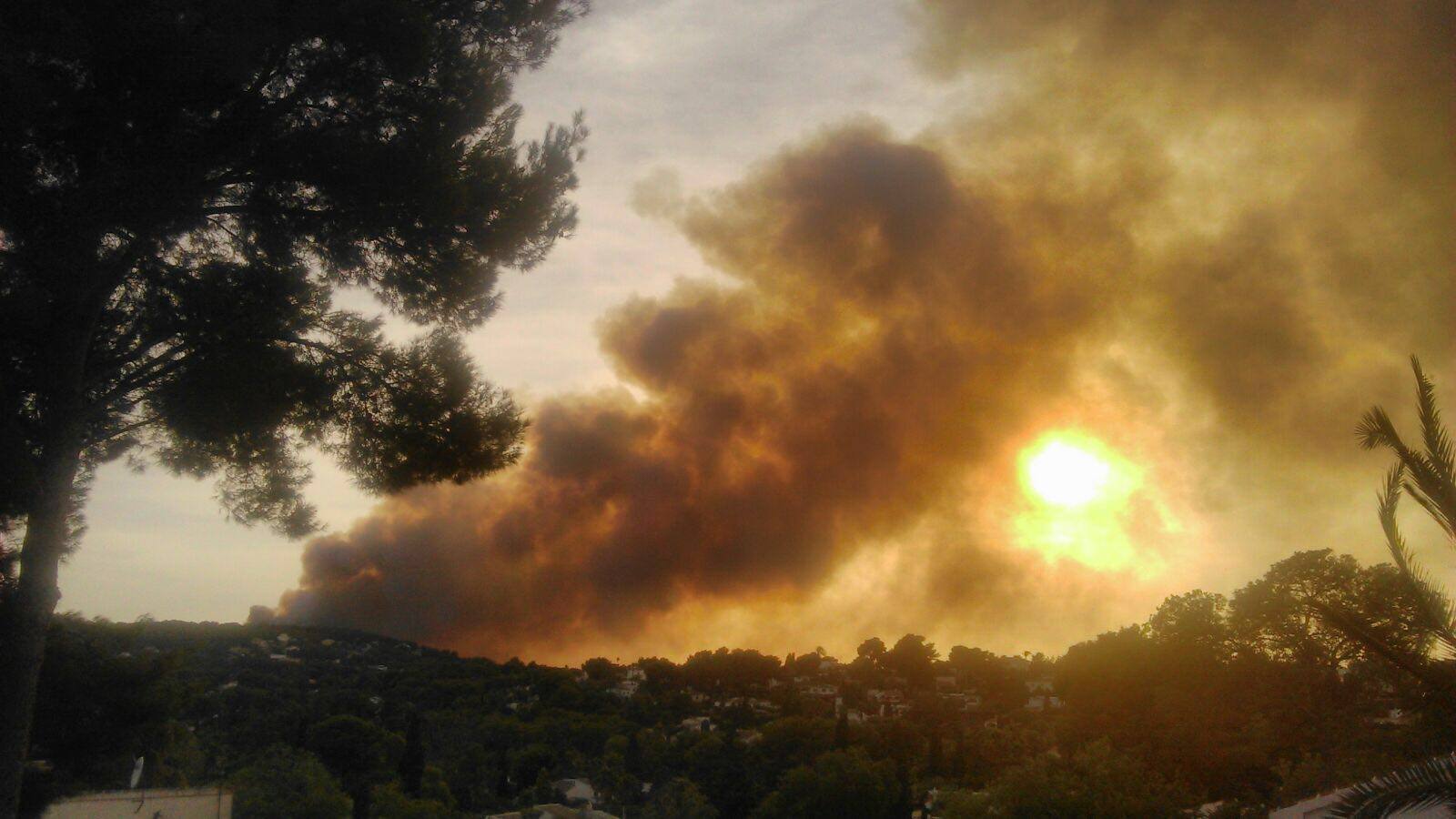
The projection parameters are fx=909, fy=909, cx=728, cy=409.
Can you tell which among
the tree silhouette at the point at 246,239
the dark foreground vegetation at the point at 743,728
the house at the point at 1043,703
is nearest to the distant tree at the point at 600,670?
the dark foreground vegetation at the point at 743,728

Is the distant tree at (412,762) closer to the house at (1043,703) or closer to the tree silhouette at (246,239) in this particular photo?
the tree silhouette at (246,239)

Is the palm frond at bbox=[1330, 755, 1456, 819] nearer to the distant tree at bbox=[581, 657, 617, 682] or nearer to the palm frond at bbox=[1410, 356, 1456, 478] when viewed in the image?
the palm frond at bbox=[1410, 356, 1456, 478]

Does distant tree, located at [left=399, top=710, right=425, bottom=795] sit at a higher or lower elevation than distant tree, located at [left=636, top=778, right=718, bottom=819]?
higher

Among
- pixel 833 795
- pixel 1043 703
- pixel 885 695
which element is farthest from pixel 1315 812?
pixel 885 695

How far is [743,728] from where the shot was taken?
57.8 metres

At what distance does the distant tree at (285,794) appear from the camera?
23.2 m

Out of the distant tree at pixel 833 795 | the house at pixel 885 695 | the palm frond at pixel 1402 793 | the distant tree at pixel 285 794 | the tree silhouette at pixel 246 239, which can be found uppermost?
the tree silhouette at pixel 246 239

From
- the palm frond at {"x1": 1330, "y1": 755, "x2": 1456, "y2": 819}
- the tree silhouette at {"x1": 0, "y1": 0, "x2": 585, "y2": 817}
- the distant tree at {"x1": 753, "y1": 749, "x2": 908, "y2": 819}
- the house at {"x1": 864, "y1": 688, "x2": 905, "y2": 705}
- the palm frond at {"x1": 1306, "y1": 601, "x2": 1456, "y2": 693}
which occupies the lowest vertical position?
the distant tree at {"x1": 753, "y1": 749, "x2": 908, "y2": 819}

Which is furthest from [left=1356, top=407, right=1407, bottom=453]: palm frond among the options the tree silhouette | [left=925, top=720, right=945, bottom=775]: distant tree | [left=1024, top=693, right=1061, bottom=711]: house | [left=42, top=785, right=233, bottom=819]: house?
[left=1024, top=693, right=1061, bottom=711]: house

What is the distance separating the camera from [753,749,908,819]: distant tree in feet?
124

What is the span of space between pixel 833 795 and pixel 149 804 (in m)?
28.5

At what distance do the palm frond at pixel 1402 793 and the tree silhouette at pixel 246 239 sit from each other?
348 inches

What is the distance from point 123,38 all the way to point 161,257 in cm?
242

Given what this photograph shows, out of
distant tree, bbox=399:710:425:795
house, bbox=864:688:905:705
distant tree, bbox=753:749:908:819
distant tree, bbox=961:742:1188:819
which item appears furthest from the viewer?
house, bbox=864:688:905:705
